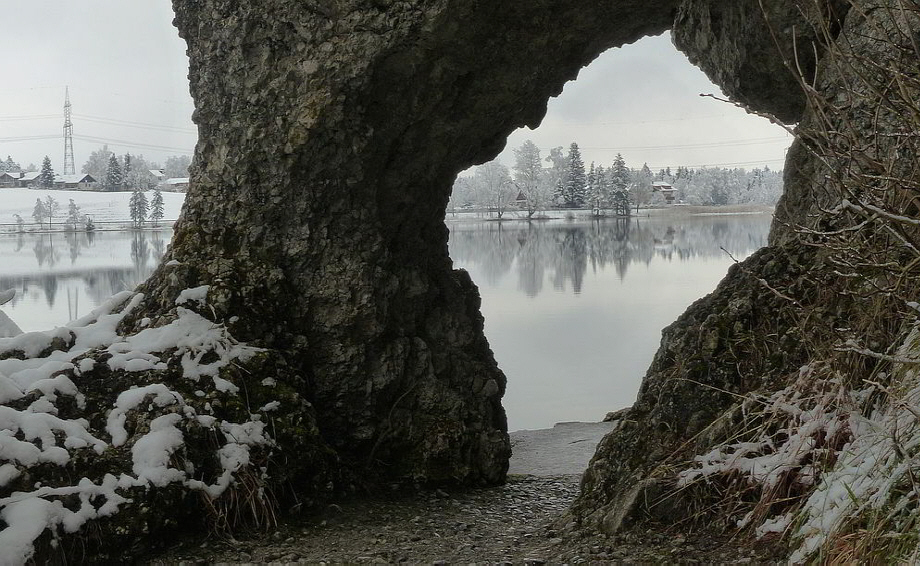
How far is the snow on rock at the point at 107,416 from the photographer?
4.19 m

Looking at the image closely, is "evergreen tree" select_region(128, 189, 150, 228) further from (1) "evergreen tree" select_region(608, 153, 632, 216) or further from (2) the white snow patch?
(1) "evergreen tree" select_region(608, 153, 632, 216)

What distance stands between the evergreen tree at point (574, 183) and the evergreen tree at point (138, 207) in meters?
17.8

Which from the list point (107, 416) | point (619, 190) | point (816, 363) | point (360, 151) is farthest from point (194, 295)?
point (619, 190)

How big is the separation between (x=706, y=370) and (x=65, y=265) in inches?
641

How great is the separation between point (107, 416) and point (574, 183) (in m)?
26.9

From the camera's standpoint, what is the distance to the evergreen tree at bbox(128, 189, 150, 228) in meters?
12.6

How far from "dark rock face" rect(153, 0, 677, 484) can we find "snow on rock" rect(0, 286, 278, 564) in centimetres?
36

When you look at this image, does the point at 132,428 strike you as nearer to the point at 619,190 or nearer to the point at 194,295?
the point at 194,295

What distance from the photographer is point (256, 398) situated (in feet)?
17.4

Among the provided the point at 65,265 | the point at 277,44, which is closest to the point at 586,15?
the point at 277,44

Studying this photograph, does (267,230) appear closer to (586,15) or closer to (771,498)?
(586,15)

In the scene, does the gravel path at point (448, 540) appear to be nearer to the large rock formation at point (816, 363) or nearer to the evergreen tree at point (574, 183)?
the large rock formation at point (816, 363)

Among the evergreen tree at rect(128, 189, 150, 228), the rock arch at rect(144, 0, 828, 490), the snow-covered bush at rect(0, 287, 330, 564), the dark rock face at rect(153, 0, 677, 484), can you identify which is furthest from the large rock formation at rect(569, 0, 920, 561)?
the evergreen tree at rect(128, 189, 150, 228)

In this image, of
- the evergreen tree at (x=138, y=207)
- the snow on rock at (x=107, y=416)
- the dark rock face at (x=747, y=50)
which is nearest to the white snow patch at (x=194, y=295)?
the snow on rock at (x=107, y=416)
